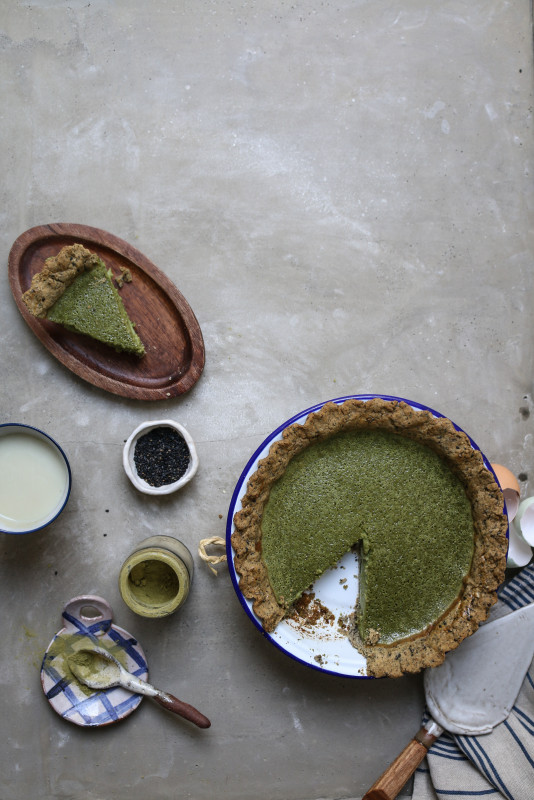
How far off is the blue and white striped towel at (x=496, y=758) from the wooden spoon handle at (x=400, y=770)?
1.8 inches

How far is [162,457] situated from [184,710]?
95 centimetres

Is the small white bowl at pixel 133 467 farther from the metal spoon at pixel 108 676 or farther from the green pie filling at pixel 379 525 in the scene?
the metal spoon at pixel 108 676

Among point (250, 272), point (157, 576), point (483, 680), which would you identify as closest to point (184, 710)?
point (157, 576)

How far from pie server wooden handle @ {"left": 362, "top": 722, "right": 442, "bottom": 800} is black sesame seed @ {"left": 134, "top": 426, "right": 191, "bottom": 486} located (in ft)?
4.45

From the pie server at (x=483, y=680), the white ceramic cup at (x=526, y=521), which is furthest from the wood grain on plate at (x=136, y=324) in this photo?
the pie server at (x=483, y=680)

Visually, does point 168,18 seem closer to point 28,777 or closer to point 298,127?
point 298,127

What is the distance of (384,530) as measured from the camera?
2.06 meters

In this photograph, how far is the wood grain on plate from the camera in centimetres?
230

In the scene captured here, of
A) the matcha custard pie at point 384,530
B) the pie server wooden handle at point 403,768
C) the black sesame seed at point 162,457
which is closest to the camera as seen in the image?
the matcha custard pie at point 384,530

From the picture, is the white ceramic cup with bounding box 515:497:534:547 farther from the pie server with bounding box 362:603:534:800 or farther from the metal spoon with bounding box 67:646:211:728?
the metal spoon with bounding box 67:646:211:728

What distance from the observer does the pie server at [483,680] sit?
7.24 feet

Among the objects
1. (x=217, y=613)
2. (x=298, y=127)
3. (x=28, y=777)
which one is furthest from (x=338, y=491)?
(x=28, y=777)

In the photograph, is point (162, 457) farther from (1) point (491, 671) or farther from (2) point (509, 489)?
(1) point (491, 671)

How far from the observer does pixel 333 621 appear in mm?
2152
